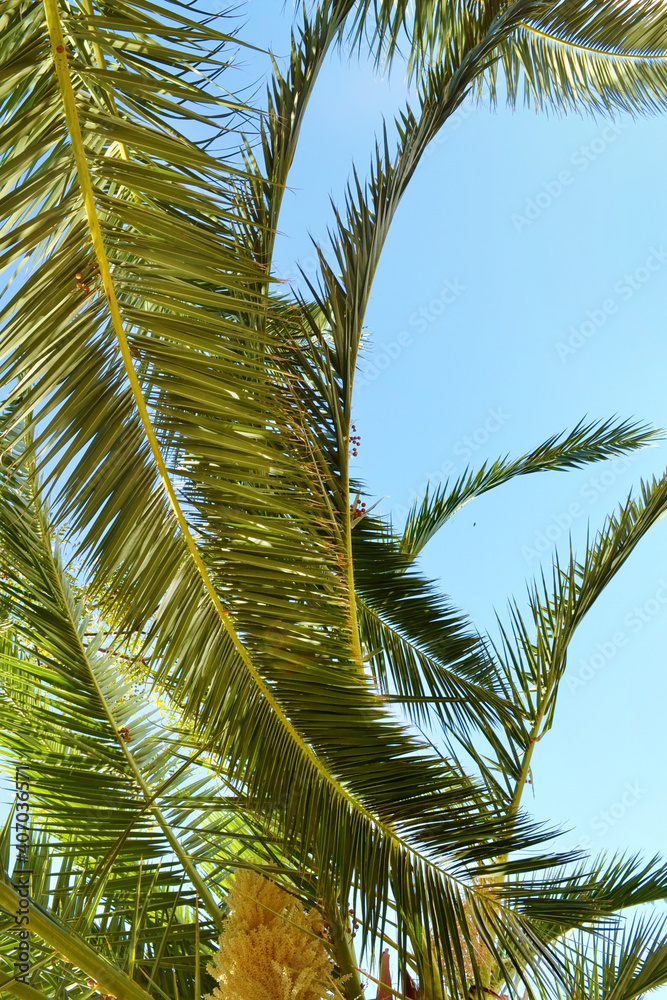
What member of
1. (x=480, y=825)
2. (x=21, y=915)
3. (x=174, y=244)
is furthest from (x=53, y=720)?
(x=174, y=244)

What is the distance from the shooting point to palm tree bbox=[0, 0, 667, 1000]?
5.54ft

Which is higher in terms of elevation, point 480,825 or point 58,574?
point 58,574

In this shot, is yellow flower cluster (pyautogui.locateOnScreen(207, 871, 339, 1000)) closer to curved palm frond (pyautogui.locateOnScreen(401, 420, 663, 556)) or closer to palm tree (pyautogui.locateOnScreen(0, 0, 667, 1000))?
palm tree (pyautogui.locateOnScreen(0, 0, 667, 1000))

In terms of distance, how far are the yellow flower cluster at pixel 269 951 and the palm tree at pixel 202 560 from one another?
0.24 feet

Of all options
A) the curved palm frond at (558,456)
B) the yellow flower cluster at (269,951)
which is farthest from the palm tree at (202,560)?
the curved palm frond at (558,456)

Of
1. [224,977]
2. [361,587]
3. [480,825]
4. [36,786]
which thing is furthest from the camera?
[361,587]

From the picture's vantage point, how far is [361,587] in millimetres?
3453

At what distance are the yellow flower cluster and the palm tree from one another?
0.07 meters

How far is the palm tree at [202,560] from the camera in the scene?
169 centimetres

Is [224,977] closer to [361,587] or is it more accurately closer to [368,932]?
[368,932]

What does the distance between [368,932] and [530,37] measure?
431 centimetres

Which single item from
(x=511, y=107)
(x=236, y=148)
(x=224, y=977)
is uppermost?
A: (x=511, y=107)

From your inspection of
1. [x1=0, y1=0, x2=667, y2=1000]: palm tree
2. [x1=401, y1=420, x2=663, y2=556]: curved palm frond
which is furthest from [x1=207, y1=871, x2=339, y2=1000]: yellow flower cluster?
[x1=401, y1=420, x2=663, y2=556]: curved palm frond

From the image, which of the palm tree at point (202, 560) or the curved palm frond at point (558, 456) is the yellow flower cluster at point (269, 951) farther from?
the curved palm frond at point (558, 456)
